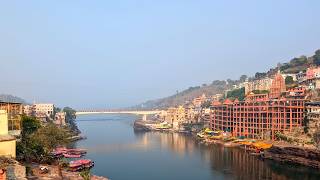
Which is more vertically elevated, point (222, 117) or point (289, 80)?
point (289, 80)

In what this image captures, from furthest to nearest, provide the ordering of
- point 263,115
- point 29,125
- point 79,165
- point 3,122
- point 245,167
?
point 263,115 → point 245,167 → point 79,165 → point 29,125 → point 3,122

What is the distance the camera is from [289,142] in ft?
161

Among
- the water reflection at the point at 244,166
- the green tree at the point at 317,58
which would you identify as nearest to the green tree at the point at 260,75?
the green tree at the point at 317,58

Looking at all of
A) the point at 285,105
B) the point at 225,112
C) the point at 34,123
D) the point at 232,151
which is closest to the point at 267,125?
the point at 285,105

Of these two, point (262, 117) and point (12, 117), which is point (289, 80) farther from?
point (12, 117)

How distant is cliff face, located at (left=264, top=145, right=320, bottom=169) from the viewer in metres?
38.7

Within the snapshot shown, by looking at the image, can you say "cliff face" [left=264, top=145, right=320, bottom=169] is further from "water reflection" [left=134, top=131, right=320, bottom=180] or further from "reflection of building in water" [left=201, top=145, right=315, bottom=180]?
"reflection of building in water" [left=201, top=145, right=315, bottom=180]

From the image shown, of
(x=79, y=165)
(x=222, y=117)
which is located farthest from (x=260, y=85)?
(x=79, y=165)

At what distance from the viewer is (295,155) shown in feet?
136

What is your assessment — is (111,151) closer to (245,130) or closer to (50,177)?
(245,130)

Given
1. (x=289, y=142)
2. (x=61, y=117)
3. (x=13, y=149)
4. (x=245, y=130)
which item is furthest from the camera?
(x=61, y=117)

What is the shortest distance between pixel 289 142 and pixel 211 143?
48.9 feet

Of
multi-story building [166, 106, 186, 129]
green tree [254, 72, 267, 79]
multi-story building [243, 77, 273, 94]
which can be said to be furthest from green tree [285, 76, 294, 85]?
green tree [254, 72, 267, 79]

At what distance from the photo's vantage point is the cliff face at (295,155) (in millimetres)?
38656
